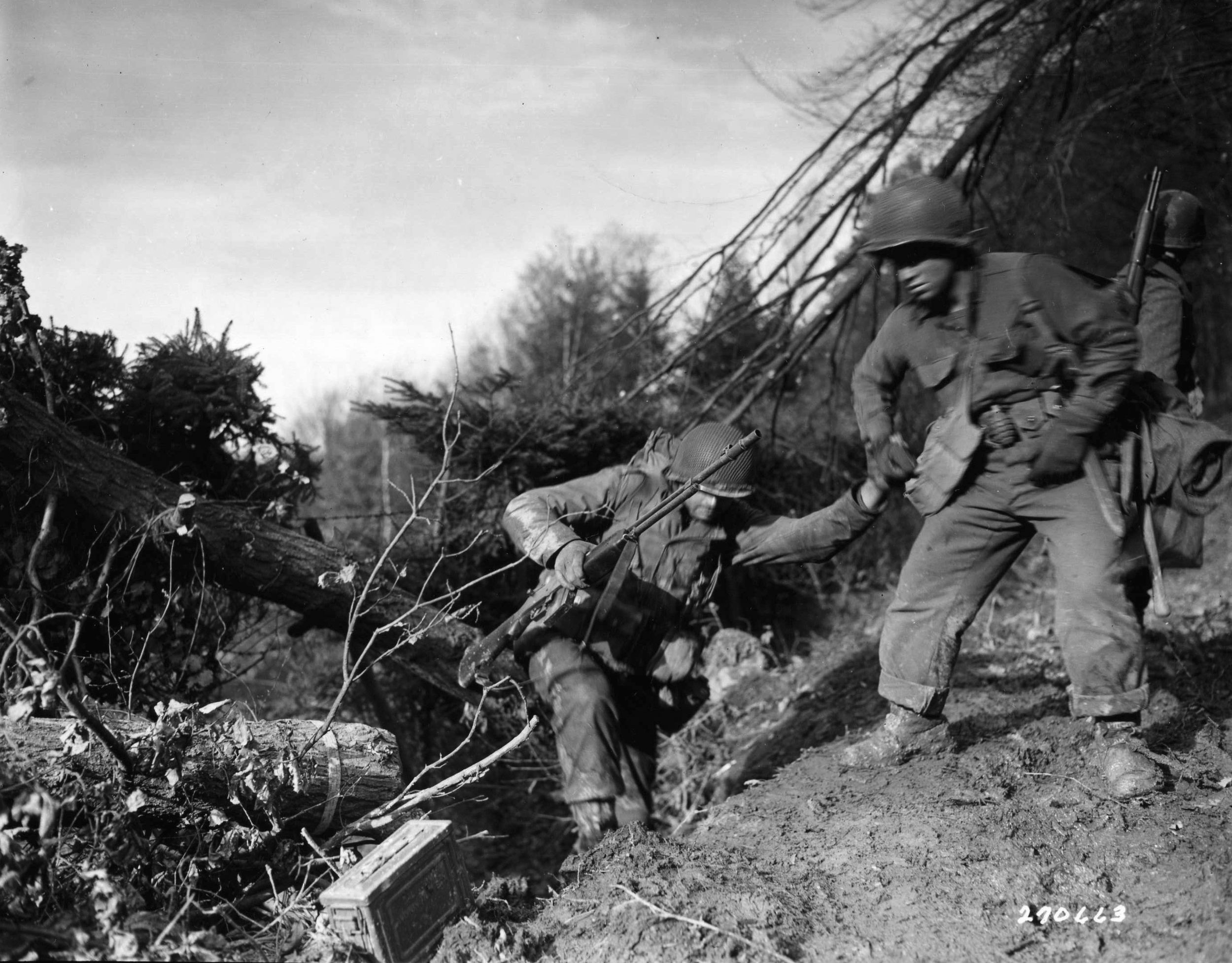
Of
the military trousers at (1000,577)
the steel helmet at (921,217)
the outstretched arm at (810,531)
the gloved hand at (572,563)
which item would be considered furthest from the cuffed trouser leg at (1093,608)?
the gloved hand at (572,563)

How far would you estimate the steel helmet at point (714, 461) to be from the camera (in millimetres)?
4195

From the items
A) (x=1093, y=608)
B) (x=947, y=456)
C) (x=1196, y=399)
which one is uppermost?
(x=947, y=456)

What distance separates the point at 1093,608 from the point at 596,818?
217 cm

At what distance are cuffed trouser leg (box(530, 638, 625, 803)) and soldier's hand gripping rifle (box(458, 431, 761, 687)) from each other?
0.15 m

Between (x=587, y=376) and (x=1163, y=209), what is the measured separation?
410cm

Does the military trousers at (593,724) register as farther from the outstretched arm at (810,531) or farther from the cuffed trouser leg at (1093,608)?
the cuffed trouser leg at (1093,608)

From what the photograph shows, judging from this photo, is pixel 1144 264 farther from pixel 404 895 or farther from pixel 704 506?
pixel 404 895

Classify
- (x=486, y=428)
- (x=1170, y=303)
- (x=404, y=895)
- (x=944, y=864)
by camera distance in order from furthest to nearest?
1. (x=486, y=428)
2. (x=1170, y=303)
3. (x=944, y=864)
4. (x=404, y=895)

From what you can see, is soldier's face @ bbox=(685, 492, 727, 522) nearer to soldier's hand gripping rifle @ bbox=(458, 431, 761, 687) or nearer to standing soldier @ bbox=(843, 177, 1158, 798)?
soldier's hand gripping rifle @ bbox=(458, 431, 761, 687)

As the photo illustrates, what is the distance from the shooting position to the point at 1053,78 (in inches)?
293

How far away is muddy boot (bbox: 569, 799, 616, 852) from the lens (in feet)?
13.5

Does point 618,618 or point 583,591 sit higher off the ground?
point 583,591

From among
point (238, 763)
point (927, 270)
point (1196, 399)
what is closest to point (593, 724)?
point (238, 763)

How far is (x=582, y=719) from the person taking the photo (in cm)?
422
